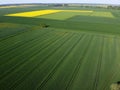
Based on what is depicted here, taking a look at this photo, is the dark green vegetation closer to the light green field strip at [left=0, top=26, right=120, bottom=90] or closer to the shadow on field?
the light green field strip at [left=0, top=26, right=120, bottom=90]

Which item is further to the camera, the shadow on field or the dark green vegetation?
the shadow on field

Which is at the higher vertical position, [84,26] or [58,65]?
[58,65]

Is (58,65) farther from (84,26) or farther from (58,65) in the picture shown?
(84,26)

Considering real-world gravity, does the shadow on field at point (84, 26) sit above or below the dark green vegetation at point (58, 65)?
below

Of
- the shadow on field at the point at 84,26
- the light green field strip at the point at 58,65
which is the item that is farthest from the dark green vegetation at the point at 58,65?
the shadow on field at the point at 84,26

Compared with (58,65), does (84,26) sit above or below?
below

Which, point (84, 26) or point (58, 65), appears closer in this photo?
point (58, 65)

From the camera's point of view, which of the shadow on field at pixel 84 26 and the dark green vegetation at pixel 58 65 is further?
the shadow on field at pixel 84 26

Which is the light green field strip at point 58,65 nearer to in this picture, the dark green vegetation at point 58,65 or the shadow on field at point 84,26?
the dark green vegetation at point 58,65

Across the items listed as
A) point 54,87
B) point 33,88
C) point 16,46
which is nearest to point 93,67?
point 54,87

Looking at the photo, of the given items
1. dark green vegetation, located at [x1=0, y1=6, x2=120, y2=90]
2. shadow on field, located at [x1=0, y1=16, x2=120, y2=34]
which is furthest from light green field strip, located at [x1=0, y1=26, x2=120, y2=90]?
shadow on field, located at [x1=0, y1=16, x2=120, y2=34]

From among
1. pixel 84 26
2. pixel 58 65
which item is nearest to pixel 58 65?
pixel 58 65

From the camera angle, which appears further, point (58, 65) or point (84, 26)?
point (84, 26)
